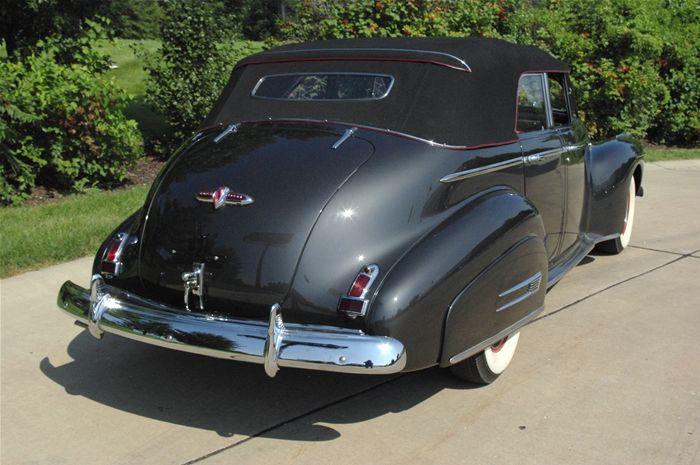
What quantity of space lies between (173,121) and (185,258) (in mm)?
6056

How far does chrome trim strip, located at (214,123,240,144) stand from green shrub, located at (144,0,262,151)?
4.98 meters

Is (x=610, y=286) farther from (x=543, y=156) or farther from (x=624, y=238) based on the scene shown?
A: (x=543, y=156)

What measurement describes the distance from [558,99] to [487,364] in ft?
7.19

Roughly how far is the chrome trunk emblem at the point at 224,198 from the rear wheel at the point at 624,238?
3531mm

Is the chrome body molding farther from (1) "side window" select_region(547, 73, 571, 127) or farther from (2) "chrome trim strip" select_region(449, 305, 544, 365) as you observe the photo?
→ (1) "side window" select_region(547, 73, 571, 127)

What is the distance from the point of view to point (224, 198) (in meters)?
3.54

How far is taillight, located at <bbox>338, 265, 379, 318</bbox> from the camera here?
3.21m

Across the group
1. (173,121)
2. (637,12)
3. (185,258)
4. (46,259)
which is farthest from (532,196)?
(637,12)

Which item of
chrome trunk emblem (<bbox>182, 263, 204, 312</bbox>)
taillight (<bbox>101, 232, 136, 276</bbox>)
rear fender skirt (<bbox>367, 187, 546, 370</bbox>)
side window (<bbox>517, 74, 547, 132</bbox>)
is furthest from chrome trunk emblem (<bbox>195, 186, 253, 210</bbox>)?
side window (<bbox>517, 74, 547, 132</bbox>)

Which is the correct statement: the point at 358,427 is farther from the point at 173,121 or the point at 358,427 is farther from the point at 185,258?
the point at 173,121

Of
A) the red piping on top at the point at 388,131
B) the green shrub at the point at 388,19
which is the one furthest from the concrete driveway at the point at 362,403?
the green shrub at the point at 388,19

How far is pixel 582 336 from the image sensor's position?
460cm

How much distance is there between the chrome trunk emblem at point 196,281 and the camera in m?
3.46

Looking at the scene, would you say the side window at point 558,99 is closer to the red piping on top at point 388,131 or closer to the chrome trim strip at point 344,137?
the red piping on top at point 388,131
